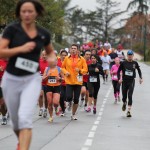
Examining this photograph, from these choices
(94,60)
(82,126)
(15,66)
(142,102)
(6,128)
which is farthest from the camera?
(142,102)

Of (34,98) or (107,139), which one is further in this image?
(107,139)

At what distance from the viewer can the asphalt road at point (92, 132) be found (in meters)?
9.33

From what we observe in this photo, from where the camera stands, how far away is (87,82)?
51.6ft

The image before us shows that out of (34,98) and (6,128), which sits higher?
(34,98)

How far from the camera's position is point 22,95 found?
19.5 ft

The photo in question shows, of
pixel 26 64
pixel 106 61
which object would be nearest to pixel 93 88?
pixel 26 64

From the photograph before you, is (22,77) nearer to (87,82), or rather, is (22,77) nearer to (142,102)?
(87,82)

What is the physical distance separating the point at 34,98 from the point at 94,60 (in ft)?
31.3

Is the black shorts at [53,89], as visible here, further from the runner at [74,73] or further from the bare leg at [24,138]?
the bare leg at [24,138]

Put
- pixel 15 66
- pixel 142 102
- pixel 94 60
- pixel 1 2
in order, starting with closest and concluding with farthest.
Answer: pixel 15 66, pixel 94 60, pixel 142 102, pixel 1 2

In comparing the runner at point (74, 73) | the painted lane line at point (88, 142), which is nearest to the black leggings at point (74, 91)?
the runner at point (74, 73)

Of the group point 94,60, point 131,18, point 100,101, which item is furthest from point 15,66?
point 131,18

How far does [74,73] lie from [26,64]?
7620 millimetres

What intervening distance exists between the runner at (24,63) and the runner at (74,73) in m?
7.28
